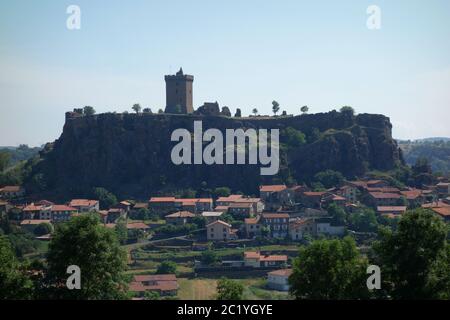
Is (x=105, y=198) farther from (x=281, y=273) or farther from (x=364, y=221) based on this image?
(x=281, y=273)

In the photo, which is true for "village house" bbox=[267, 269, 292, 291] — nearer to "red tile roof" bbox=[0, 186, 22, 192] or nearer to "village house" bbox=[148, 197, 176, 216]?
"village house" bbox=[148, 197, 176, 216]

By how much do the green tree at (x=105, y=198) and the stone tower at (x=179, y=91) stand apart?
709 inches

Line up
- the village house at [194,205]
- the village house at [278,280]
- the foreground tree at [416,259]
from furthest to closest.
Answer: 1. the village house at [194,205]
2. the village house at [278,280]
3. the foreground tree at [416,259]

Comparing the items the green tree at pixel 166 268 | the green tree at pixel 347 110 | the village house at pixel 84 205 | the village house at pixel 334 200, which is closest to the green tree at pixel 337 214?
the village house at pixel 334 200

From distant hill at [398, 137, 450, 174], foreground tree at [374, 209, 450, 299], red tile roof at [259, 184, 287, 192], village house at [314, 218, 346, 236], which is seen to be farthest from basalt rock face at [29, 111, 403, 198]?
distant hill at [398, 137, 450, 174]

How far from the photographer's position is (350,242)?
2398cm

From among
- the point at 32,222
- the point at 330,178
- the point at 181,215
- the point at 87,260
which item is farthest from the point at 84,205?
the point at 87,260

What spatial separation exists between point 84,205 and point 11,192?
11.2 meters

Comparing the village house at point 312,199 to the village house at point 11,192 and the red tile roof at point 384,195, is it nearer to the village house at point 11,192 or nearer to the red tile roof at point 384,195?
the red tile roof at point 384,195

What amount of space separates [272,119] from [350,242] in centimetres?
5260

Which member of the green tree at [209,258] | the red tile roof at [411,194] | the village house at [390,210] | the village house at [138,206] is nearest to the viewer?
the green tree at [209,258]

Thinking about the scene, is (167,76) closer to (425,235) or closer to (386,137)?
(386,137)

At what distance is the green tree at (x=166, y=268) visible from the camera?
43706 millimetres
